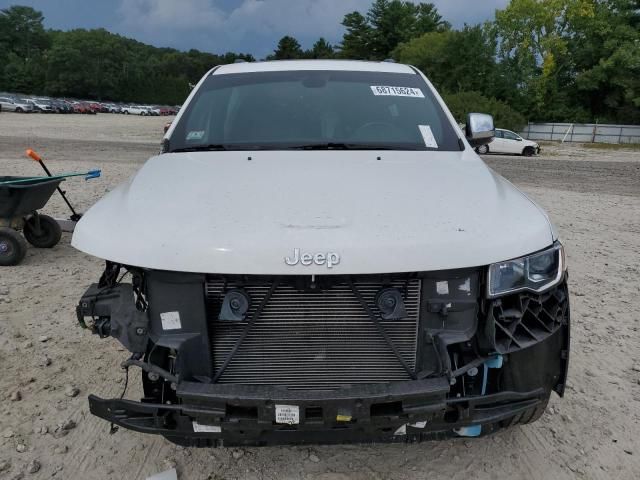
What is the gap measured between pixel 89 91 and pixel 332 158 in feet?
353

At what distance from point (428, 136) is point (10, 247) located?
4337 millimetres

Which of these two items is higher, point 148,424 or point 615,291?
point 148,424

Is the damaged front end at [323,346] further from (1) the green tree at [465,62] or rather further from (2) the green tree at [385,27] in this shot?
(2) the green tree at [385,27]

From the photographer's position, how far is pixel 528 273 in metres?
2.06

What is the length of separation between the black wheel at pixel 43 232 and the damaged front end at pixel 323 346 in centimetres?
434

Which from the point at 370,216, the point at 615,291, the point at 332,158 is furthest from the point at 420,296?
the point at 615,291

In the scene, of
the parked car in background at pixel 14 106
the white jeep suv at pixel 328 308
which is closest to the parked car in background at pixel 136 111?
the parked car in background at pixel 14 106

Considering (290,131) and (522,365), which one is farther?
(290,131)

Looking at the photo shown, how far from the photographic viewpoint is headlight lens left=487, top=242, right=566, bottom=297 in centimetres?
202

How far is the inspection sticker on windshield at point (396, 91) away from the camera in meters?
3.44

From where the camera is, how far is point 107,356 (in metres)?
3.52

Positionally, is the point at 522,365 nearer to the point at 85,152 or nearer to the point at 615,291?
the point at 615,291

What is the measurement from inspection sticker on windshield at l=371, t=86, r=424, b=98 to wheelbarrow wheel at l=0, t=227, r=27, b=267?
392 cm

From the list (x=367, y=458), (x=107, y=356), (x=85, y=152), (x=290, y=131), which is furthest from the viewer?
(x=85, y=152)
